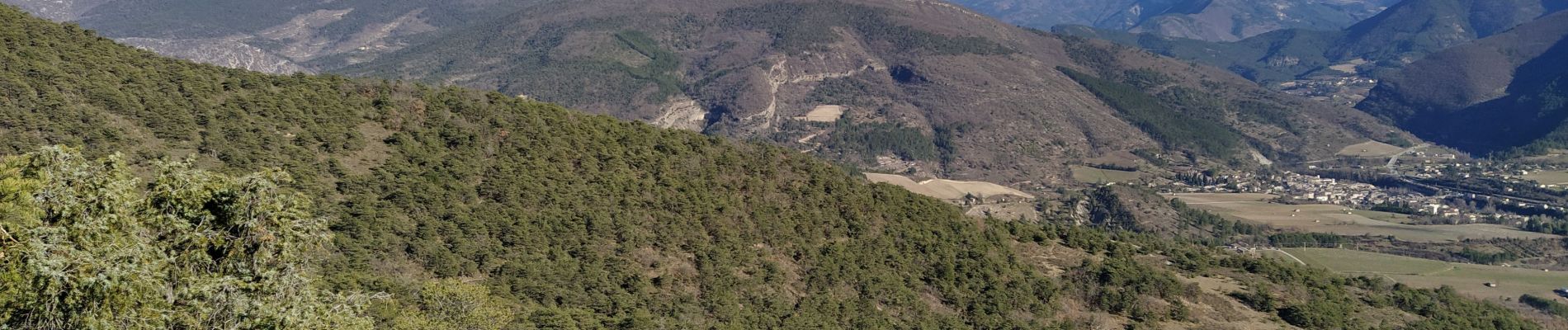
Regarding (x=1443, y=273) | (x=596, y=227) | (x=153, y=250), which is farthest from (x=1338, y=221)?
(x=153, y=250)

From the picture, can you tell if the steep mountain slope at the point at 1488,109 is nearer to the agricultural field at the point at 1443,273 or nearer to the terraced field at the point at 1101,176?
the terraced field at the point at 1101,176

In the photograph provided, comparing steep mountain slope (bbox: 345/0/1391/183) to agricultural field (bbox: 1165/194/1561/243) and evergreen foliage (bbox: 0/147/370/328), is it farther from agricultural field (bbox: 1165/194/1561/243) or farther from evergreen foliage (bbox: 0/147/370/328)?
evergreen foliage (bbox: 0/147/370/328)

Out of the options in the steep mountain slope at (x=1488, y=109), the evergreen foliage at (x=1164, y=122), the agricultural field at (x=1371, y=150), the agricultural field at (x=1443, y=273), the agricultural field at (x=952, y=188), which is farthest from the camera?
the steep mountain slope at (x=1488, y=109)

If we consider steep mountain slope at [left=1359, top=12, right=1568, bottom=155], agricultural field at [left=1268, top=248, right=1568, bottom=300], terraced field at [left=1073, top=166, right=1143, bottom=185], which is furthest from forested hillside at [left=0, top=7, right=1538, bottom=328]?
steep mountain slope at [left=1359, top=12, right=1568, bottom=155]

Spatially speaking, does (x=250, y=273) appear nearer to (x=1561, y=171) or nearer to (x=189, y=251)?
(x=189, y=251)

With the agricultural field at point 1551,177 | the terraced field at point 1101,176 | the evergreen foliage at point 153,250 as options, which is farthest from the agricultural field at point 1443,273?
the evergreen foliage at point 153,250

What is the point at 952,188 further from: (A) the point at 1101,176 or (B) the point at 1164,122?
(B) the point at 1164,122

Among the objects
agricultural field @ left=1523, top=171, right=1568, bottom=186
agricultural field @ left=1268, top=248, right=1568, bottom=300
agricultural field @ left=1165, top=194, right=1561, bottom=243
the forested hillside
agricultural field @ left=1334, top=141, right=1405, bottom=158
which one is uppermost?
the forested hillside
